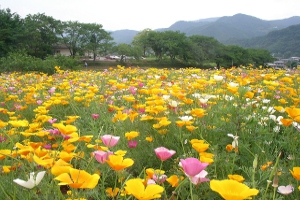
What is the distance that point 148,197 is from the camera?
0.60 meters

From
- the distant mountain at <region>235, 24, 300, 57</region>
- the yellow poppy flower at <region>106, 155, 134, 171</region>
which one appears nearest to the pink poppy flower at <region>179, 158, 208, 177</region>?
the yellow poppy flower at <region>106, 155, 134, 171</region>

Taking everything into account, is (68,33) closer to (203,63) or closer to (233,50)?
(203,63)

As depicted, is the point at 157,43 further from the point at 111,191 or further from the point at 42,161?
the point at 42,161

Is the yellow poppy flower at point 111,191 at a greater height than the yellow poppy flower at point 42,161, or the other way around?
the yellow poppy flower at point 42,161

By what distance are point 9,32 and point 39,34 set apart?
643cm

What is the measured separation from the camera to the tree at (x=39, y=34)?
33406mm

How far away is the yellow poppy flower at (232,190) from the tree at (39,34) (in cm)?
3528

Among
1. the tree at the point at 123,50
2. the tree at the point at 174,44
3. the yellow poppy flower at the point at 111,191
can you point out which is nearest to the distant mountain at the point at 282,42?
the tree at the point at 174,44

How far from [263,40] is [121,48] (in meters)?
87.1

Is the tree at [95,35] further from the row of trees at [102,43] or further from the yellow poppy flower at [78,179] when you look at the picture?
the yellow poppy flower at [78,179]

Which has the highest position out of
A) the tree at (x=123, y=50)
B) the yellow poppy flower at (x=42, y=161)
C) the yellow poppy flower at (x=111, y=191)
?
the tree at (x=123, y=50)

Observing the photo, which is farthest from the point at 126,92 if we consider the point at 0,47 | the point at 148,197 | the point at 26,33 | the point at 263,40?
the point at 263,40

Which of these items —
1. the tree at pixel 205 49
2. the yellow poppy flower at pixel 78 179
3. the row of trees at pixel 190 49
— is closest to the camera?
the yellow poppy flower at pixel 78 179

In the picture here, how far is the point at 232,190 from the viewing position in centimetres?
55
